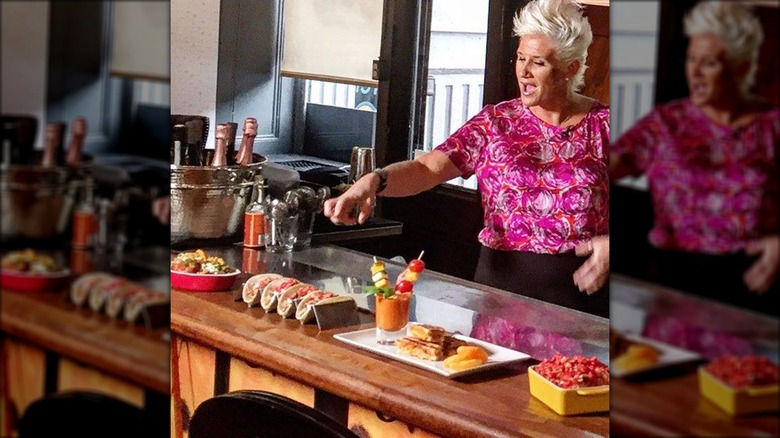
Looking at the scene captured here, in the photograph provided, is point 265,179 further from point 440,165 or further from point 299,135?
point 440,165

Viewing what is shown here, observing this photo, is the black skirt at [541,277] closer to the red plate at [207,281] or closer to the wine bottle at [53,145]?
the red plate at [207,281]

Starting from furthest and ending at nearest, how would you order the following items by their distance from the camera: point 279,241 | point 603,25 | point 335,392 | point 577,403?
point 279,241, point 335,392, point 577,403, point 603,25

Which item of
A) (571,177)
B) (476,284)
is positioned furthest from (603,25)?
(476,284)

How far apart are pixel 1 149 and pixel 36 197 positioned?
0.09ft

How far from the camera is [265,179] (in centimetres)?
163

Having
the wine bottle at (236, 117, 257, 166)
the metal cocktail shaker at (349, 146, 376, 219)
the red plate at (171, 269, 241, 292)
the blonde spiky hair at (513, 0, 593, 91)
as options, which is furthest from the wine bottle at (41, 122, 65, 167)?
the red plate at (171, 269, 241, 292)

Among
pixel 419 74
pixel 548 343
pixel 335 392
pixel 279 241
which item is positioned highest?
pixel 419 74

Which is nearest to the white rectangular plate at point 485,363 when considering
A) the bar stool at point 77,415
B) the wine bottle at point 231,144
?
the wine bottle at point 231,144

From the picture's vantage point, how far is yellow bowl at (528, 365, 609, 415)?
1.34 metres

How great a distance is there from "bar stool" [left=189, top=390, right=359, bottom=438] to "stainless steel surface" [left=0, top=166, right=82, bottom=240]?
39.6 inches

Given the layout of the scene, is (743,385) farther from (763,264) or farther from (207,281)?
(207,281)

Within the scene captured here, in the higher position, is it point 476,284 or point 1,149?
point 1,149

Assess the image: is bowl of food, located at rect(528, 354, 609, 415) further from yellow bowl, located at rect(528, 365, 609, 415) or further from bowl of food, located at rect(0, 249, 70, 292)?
bowl of food, located at rect(0, 249, 70, 292)

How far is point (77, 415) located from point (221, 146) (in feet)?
3.91
